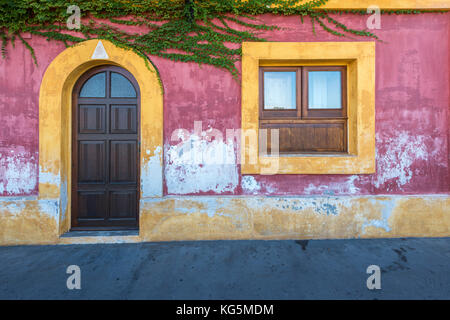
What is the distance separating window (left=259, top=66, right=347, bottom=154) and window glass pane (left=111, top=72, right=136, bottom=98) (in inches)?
88.5

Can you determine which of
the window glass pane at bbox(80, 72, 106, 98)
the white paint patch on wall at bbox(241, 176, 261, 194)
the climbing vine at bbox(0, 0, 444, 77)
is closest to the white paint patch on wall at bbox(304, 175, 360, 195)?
the white paint patch on wall at bbox(241, 176, 261, 194)

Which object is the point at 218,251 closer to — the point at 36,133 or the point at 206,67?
the point at 206,67

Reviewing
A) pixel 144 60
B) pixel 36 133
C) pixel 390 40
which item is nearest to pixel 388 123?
pixel 390 40

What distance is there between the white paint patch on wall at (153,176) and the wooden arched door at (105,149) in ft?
1.06

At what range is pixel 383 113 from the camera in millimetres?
3393

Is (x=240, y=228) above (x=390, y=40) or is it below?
below

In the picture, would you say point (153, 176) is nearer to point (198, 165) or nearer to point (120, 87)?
point (198, 165)

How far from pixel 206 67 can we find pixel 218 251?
287cm

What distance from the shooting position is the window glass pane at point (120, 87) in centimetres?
351

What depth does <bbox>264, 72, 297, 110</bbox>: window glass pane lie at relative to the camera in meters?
3.61

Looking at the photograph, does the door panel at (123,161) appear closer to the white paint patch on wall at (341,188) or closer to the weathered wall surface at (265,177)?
the weathered wall surface at (265,177)

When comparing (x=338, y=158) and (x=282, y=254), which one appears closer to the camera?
(x=282, y=254)

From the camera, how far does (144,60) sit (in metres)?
3.29

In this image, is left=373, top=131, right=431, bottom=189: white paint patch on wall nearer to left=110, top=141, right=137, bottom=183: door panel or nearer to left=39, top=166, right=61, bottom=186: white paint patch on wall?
left=110, top=141, right=137, bottom=183: door panel
